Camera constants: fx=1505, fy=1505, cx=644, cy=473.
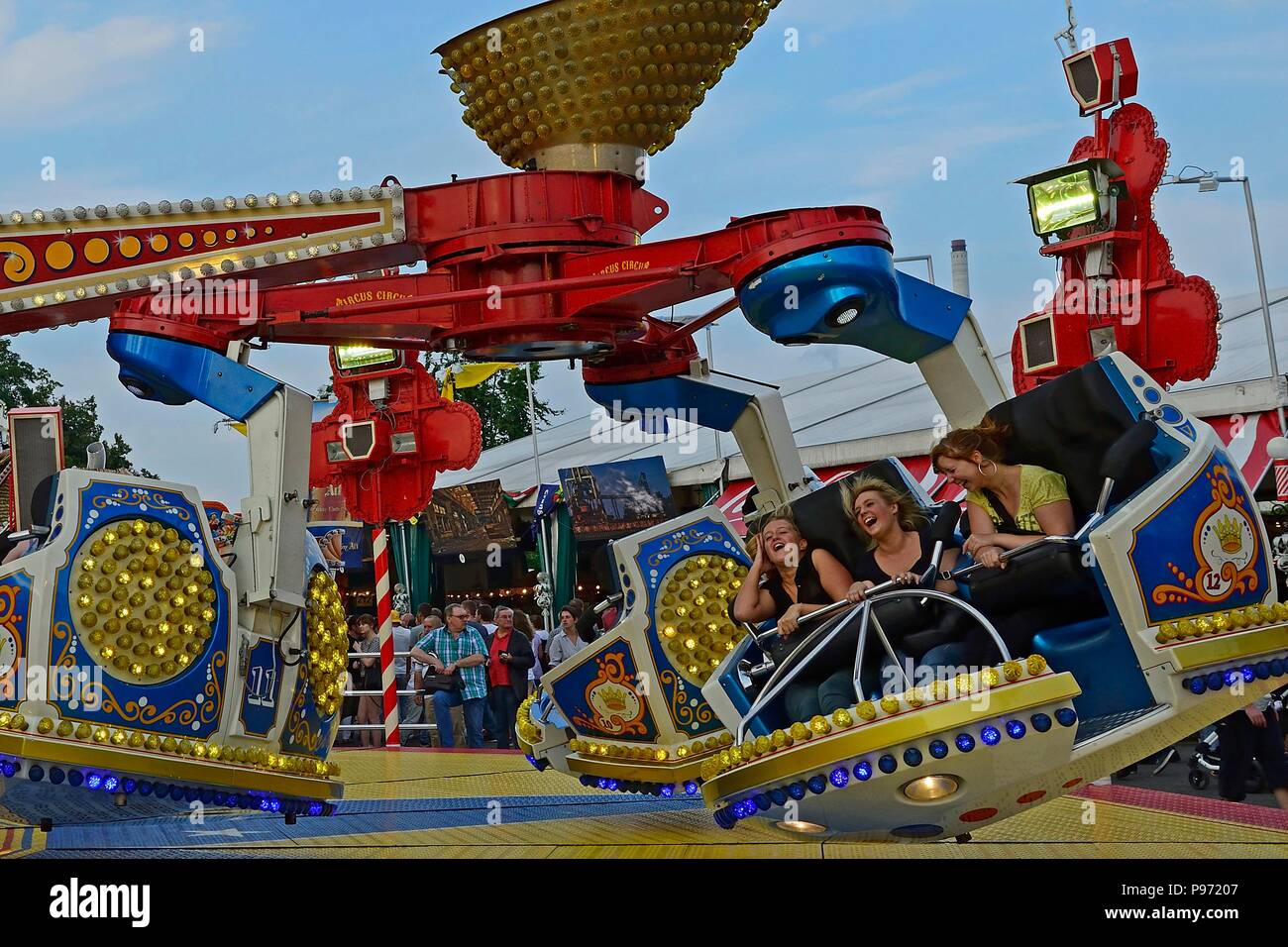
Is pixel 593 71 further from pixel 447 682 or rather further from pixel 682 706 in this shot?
pixel 447 682

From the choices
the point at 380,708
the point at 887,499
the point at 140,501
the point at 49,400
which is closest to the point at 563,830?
the point at 887,499

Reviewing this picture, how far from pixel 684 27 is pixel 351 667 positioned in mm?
10384

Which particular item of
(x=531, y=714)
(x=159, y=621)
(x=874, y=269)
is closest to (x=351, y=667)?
(x=531, y=714)

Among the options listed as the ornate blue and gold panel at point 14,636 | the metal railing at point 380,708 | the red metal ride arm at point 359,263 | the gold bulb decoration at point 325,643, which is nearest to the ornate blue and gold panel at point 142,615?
the ornate blue and gold panel at point 14,636

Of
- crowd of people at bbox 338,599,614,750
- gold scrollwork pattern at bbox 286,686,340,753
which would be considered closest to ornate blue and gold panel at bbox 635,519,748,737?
gold scrollwork pattern at bbox 286,686,340,753

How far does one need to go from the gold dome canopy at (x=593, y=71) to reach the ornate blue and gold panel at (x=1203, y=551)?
3208 millimetres

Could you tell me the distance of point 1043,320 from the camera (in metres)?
9.77

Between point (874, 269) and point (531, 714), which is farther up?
point (874, 269)

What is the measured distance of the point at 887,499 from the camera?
5652 mm

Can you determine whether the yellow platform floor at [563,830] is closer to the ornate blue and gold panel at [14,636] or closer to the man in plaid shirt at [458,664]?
the ornate blue and gold panel at [14,636]

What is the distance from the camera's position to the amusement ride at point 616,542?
4969 mm

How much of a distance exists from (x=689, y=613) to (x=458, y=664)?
475cm

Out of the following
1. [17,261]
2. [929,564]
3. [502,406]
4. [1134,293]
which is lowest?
[929,564]

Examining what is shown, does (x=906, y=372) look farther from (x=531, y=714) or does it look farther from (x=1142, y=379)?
(x=1142, y=379)
